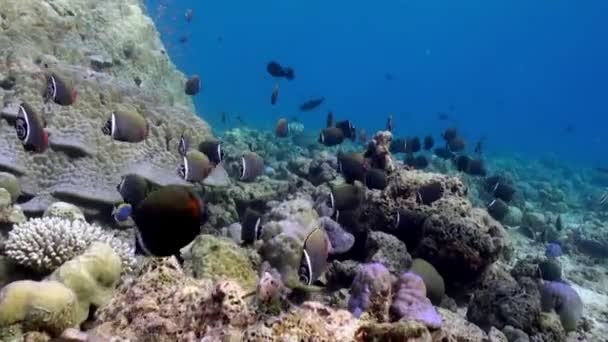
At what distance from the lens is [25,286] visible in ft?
12.0

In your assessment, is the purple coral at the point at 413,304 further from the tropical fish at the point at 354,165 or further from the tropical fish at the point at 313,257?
the tropical fish at the point at 354,165

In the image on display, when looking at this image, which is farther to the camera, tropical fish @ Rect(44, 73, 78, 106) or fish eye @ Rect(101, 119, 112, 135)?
tropical fish @ Rect(44, 73, 78, 106)

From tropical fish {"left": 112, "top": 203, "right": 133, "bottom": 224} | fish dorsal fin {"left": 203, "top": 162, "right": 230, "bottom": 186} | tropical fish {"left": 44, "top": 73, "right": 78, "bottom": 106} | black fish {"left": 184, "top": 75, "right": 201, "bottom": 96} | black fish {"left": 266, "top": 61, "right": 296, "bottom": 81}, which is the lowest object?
fish dorsal fin {"left": 203, "top": 162, "right": 230, "bottom": 186}

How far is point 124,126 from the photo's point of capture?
6543 mm

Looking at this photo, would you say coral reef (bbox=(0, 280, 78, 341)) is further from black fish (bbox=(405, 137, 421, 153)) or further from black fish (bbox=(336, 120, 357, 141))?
black fish (bbox=(405, 137, 421, 153))

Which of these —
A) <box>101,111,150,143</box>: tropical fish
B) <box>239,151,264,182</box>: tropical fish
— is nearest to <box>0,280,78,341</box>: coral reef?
<box>101,111,150,143</box>: tropical fish

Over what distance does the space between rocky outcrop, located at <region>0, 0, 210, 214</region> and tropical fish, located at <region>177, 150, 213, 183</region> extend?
2.12 ft

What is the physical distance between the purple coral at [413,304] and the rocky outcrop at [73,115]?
4.03 metres

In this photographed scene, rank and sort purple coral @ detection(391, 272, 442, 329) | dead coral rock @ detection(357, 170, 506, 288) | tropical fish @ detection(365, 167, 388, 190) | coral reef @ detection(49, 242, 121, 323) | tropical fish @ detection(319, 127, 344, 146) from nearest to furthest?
coral reef @ detection(49, 242, 121, 323), purple coral @ detection(391, 272, 442, 329), dead coral rock @ detection(357, 170, 506, 288), tropical fish @ detection(365, 167, 388, 190), tropical fish @ detection(319, 127, 344, 146)

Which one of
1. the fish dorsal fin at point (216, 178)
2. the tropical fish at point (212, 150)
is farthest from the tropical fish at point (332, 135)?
the tropical fish at point (212, 150)

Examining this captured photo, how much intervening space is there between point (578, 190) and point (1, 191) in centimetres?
2832

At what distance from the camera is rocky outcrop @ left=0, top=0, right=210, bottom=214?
6.83 metres

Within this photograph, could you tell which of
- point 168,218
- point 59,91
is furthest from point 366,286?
point 59,91

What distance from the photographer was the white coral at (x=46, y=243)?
4.66 metres
